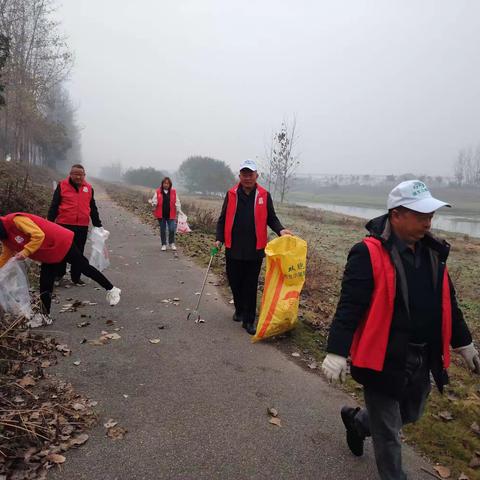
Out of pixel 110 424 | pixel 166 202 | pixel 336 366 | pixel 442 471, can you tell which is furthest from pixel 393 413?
pixel 166 202

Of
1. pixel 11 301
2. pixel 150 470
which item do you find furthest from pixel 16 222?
pixel 150 470

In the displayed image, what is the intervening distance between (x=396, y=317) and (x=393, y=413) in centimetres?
63

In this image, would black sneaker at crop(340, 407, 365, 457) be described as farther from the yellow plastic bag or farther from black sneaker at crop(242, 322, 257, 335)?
black sneaker at crop(242, 322, 257, 335)

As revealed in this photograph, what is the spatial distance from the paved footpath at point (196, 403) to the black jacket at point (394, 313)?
1.01 meters

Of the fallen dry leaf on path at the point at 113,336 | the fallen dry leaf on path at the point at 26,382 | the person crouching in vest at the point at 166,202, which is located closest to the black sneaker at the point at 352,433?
the fallen dry leaf on path at the point at 26,382

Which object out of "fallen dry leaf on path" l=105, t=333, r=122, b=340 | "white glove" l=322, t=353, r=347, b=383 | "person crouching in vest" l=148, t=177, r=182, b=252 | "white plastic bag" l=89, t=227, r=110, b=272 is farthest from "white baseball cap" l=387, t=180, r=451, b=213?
"person crouching in vest" l=148, t=177, r=182, b=252

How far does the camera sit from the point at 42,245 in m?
4.60

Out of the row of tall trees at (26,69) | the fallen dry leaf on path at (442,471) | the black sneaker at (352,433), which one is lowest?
the fallen dry leaf on path at (442,471)

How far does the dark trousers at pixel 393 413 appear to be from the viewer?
7.79ft

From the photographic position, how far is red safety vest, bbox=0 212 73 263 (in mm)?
4410

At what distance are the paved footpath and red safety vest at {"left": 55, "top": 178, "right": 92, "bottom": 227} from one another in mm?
1287

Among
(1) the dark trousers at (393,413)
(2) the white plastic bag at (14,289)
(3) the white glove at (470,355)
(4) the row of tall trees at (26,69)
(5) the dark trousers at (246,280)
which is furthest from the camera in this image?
(4) the row of tall trees at (26,69)

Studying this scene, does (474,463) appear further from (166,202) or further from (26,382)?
(166,202)

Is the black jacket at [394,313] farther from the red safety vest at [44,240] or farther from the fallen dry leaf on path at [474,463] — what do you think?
the red safety vest at [44,240]
